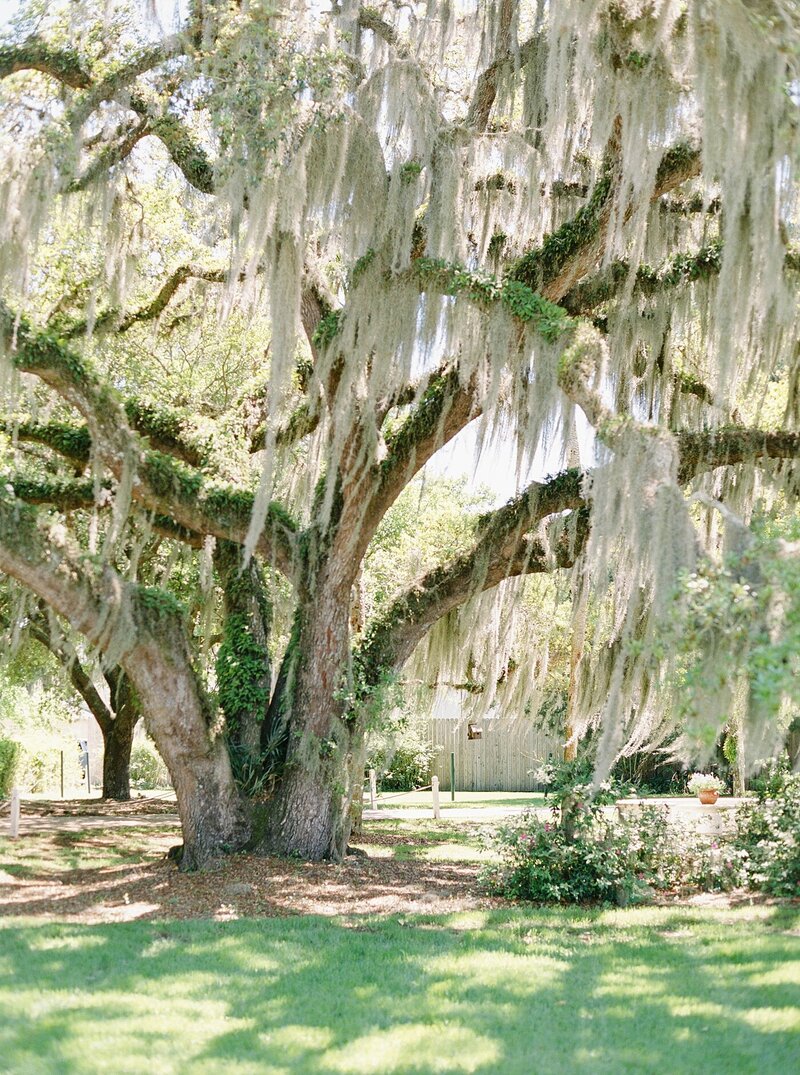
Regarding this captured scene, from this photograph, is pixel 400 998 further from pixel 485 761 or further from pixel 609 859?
pixel 485 761

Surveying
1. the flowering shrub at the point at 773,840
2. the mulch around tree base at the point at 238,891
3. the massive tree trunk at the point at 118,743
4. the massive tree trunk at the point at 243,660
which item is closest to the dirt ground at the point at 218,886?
the mulch around tree base at the point at 238,891

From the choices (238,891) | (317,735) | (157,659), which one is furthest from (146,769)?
→ (238,891)

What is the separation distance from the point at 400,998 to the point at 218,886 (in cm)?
332

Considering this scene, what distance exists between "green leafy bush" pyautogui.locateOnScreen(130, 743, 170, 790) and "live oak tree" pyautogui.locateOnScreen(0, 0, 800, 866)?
17.3 meters

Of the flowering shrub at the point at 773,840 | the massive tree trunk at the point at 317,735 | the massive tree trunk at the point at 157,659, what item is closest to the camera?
the flowering shrub at the point at 773,840

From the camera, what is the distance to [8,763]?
20.3 meters

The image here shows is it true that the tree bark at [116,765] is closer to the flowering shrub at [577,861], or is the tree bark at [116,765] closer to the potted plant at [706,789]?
the potted plant at [706,789]

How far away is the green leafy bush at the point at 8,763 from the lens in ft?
66.2

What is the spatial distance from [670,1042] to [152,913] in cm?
398

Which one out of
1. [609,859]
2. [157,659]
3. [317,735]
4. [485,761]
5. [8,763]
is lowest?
[485,761]

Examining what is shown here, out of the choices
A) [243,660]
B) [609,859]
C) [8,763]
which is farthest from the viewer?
[8,763]

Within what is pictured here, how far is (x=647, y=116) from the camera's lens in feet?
22.6

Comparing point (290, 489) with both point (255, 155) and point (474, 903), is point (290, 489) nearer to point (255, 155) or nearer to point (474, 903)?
point (255, 155)

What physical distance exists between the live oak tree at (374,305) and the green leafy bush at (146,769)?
1732 cm
